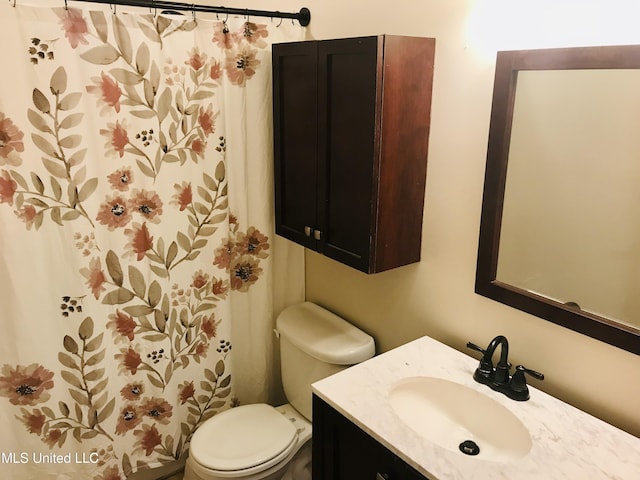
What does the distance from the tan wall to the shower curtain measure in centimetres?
→ 49

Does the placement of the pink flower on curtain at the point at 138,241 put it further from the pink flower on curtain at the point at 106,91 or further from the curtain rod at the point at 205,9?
the curtain rod at the point at 205,9

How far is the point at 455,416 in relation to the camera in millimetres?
1436

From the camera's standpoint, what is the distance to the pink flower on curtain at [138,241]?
172 cm

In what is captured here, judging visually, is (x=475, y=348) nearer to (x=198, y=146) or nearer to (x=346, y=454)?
(x=346, y=454)

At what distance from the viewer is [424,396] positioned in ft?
4.82

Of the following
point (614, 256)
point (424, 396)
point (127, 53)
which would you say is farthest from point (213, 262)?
point (614, 256)

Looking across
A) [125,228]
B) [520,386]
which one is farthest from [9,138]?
[520,386]

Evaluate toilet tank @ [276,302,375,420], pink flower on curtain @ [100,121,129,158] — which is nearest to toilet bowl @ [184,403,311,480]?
toilet tank @ [276,302,375,420]

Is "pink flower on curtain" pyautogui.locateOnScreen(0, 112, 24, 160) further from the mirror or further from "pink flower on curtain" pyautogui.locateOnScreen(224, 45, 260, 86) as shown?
the mirror

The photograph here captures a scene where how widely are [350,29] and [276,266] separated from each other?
979mm

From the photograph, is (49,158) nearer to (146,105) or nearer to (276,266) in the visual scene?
(146,105)

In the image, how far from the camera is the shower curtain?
4.98 ft

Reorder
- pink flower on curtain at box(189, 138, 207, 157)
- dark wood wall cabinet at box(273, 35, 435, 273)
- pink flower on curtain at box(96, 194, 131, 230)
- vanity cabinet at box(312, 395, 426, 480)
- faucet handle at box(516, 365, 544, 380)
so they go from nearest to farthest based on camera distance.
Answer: vanity cabinet at box(312, 395, 426, 480), faucet handle at box(516, 365, 544, 380), dark wood wall cabinet at box(273, 35, 435, 273), pink flower on curtain at box(96, 194, 131, 230), pink flower on curtain at box(189, 138, 207, 157)

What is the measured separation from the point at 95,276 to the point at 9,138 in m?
0.50
